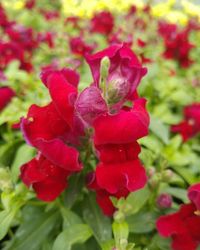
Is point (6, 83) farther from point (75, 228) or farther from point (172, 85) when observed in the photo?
point (75, 228)

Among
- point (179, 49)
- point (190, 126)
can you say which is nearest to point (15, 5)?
point (179, 49)

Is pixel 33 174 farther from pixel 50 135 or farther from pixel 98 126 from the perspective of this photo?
pixel 98 126

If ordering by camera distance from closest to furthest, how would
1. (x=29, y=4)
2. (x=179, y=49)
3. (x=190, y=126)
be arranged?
(x=190, y=126)
(x=179, y=49)
(x=29, y=4)

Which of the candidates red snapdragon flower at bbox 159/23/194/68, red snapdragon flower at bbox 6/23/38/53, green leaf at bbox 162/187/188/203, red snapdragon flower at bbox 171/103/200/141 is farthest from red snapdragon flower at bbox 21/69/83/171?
red snapdragon flower at bbox 159/23/194/68

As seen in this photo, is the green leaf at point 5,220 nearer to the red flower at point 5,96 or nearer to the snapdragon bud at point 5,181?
the snapdragon bud at point 5,181

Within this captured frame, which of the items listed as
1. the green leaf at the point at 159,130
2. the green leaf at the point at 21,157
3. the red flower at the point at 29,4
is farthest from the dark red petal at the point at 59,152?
the red flower at the point at 29,4

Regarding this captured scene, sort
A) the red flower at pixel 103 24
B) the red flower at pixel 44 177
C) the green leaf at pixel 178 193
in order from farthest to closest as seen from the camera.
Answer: the red flower at pixel 103 24
the green leaf at pixel 178 193
the red flower at pixel 44 177

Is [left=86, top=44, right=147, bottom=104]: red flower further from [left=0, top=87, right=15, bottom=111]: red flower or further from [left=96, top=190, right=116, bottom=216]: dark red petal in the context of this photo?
[left=0, top=87, right=15, bottom=111]: red flower
